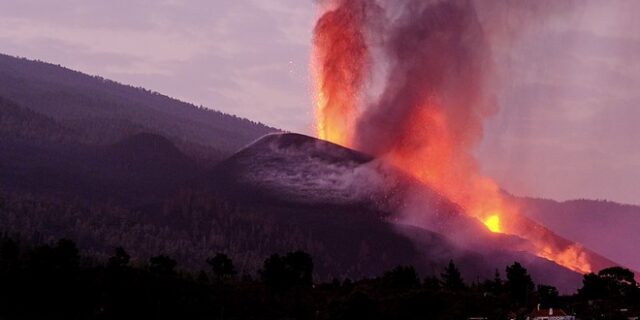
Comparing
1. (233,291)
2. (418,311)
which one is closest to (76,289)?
(233,291)

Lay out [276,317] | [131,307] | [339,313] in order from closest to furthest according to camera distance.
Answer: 1. [339,313]
2. [131,307]
3. [276,317]

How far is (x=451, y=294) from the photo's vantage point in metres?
184

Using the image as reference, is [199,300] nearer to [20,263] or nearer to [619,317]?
[20,263]

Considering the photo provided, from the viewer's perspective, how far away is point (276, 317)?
17612 cm

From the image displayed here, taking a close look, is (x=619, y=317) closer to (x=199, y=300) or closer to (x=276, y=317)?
(x=276, y=317)

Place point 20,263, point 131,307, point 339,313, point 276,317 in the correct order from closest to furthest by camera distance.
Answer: point 339,313 < point 131,307 < point 276,317 < point 20,263

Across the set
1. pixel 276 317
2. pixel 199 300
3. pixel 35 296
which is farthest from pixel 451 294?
pixel 35 296

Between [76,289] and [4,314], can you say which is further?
[76,289]

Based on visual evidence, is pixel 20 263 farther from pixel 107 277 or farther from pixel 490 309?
→ pixel 490 309

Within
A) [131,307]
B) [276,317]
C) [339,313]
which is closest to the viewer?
[339,313]

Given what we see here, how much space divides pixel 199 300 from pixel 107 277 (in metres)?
16.0

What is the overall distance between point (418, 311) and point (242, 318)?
28.8 m

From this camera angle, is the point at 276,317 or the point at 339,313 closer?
the point at 339,313

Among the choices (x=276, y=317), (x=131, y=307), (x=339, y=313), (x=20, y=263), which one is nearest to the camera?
(x=339, y=313)
